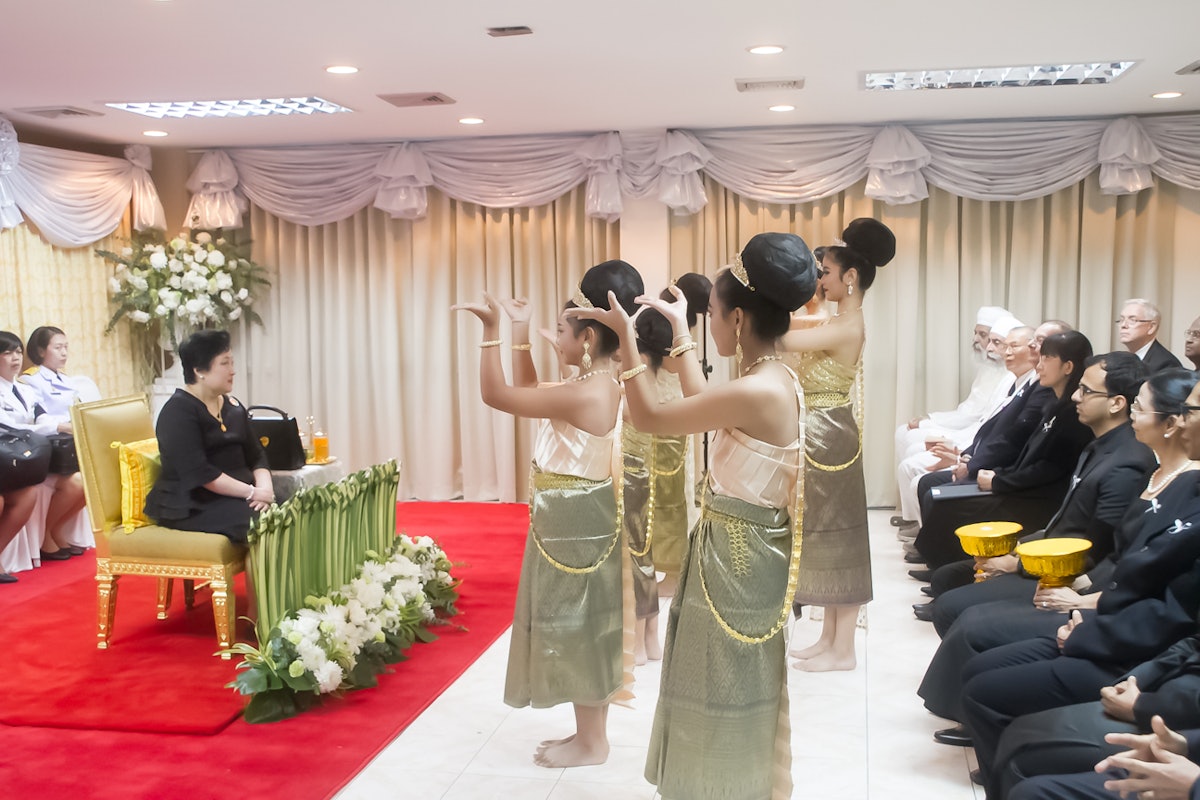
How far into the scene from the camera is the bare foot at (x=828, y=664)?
4.46m

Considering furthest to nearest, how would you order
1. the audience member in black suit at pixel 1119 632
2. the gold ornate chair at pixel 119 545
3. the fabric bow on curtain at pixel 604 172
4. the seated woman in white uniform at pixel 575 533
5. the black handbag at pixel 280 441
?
the fabric bow on curtain at pixel 604 172, the black handbag at pixel 280 441, the gold ornate chair at pixel 119 545, the seated woman in white uniform at pixel 575 533, the audience member in black suit at pixel 1119 632

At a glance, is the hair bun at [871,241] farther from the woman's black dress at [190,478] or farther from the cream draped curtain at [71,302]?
the cream draped curtain at [71,302]

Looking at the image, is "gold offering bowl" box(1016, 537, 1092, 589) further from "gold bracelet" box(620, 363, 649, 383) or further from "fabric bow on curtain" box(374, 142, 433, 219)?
"fabric bow on curtain" box(374, 142, 433, 219)

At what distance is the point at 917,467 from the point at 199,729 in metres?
3.99

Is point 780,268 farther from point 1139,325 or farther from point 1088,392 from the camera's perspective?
point 1139,325

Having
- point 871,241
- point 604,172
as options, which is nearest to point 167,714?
point 871,241

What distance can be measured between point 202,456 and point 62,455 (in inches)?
84.8

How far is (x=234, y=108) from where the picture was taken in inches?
259

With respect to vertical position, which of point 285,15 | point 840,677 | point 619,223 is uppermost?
point 285,15

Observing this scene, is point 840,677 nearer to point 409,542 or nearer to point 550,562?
point 550,562

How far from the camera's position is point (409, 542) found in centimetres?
523

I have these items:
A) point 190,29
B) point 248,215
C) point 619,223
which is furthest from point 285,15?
point 248,215

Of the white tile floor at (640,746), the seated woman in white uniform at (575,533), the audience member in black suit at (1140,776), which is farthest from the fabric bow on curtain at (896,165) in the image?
the audience member in black suit at (1140,776)

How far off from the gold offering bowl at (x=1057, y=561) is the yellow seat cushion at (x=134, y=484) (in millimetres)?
3426
